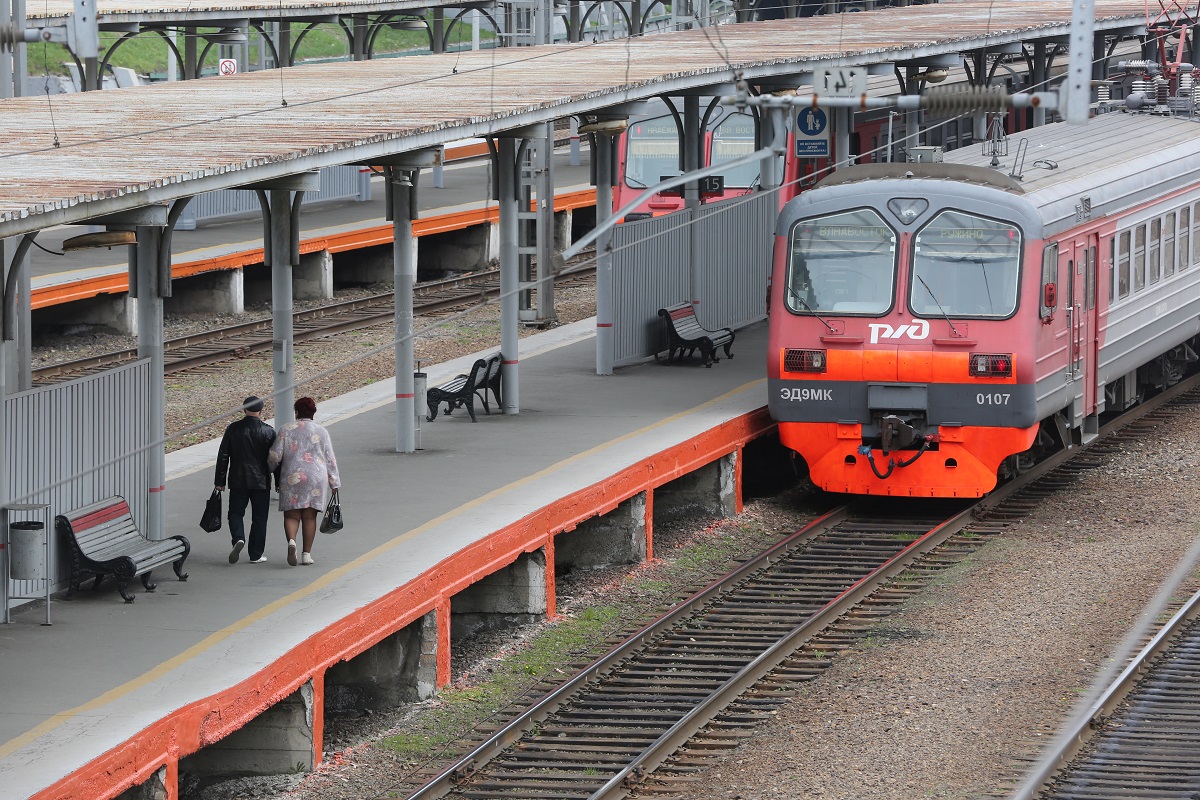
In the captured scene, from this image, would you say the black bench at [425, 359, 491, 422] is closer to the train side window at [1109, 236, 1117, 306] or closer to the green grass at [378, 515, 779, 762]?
the green grass at [378, 515, 779, 762]

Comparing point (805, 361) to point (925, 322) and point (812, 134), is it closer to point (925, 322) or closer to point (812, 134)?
point (925, 322)

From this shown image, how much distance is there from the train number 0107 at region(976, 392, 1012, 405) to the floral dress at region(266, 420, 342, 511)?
6129mm

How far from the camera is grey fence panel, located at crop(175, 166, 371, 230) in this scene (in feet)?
102

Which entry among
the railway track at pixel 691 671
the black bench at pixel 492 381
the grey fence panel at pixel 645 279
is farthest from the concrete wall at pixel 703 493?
the grey fence panel at pixel 645 279

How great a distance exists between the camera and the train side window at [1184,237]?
21.0 m

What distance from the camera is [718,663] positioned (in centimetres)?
1330

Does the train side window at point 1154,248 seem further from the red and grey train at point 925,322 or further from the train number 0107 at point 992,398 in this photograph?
the train number 0107 at point 992,398

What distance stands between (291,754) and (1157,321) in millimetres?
12364

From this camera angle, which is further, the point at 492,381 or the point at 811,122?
the point at 811,122

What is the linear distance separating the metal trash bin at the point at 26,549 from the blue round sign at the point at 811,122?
1555 centimetres

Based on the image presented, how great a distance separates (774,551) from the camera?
1617 cm

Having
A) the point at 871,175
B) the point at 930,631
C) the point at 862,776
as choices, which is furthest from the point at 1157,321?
the point at 862,776

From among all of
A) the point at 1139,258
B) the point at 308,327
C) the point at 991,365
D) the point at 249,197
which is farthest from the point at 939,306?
the point at 249,197

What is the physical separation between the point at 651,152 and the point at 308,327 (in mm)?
5279
